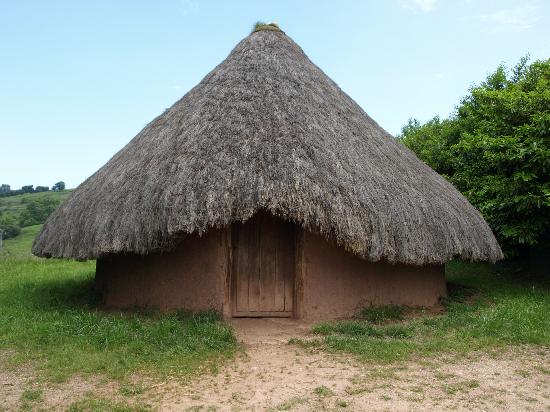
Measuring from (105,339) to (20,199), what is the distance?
39293 millimetres

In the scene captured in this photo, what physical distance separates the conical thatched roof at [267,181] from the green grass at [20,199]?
29516 millimetres

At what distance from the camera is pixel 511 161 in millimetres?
10258

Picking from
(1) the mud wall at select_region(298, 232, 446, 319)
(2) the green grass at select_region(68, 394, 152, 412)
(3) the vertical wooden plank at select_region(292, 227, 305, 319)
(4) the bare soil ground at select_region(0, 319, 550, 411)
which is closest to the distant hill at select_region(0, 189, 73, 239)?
(3) the vertical wooden plank at select_region(292, 227, 305, 319)

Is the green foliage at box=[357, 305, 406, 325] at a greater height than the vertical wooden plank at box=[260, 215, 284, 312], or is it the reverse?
the vertical wooden plank at box=[260, 215, 284, 312]

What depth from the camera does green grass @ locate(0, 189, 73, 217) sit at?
120 ft

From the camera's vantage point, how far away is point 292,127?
25.1 feet

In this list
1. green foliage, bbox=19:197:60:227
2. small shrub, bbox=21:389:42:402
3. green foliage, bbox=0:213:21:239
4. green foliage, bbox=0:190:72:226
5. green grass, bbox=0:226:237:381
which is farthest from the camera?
green foliage, bbox=0:190:72:226

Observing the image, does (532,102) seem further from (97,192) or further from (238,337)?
(97,192)

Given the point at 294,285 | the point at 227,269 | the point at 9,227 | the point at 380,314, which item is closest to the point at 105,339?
the point at 227,269

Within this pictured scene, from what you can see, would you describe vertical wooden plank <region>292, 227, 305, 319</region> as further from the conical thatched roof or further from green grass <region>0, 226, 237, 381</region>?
green grass <region>0, 226, 237, 381</region>

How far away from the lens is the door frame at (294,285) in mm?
7387

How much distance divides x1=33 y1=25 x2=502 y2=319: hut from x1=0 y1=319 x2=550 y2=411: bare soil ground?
1665mm

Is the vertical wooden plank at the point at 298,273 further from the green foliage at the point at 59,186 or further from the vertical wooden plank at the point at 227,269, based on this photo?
the green foliage at the point at 59,186

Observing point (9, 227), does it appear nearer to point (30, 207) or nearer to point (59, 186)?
point (30, 207)
